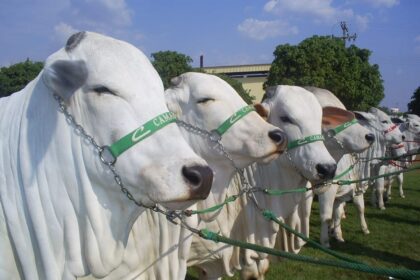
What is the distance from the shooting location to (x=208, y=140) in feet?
10.8

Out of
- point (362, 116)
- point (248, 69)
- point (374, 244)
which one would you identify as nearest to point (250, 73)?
point (248, 69)

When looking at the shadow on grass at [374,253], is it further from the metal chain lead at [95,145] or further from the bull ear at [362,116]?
the metal chain lead at [95,145]

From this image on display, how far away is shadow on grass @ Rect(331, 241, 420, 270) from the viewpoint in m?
7.54

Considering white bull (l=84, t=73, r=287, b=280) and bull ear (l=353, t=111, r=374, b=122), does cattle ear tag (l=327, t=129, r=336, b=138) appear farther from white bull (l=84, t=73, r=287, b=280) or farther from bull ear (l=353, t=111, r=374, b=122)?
bull ear (l=353, t=111, r=374, b=122)

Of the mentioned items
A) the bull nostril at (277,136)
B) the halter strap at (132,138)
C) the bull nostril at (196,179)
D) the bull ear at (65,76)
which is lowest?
the bull nostril at (277,136)

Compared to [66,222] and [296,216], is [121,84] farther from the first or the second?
[296,216]

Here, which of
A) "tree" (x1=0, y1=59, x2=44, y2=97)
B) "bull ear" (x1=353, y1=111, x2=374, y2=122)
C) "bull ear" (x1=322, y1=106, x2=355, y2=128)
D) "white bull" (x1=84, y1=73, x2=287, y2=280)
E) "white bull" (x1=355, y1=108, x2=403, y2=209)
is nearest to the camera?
"white bull" (x1=84, y1=73, x2=287, y2=280)

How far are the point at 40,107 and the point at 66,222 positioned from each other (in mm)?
488

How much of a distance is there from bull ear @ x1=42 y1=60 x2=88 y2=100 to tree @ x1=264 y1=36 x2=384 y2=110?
23789mm

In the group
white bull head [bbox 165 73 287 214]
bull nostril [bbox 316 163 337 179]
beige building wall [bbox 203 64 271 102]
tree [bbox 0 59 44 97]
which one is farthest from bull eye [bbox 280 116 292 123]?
beige building wall [bbox 203 64 271 102]

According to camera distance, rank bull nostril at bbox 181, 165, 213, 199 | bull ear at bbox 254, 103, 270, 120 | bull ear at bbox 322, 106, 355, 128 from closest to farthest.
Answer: bull nostril at bbox 181, 165, 213, 199 < bull ear at bbox 254, 103, 270, 120 < bull ear at bbox 322, 106, 355, 128

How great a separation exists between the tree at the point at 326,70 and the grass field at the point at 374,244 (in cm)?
1331

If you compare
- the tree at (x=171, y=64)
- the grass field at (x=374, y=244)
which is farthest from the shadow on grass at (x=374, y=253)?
the tree at (x=171, y=64)

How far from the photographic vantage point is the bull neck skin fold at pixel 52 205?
69.1 inches
